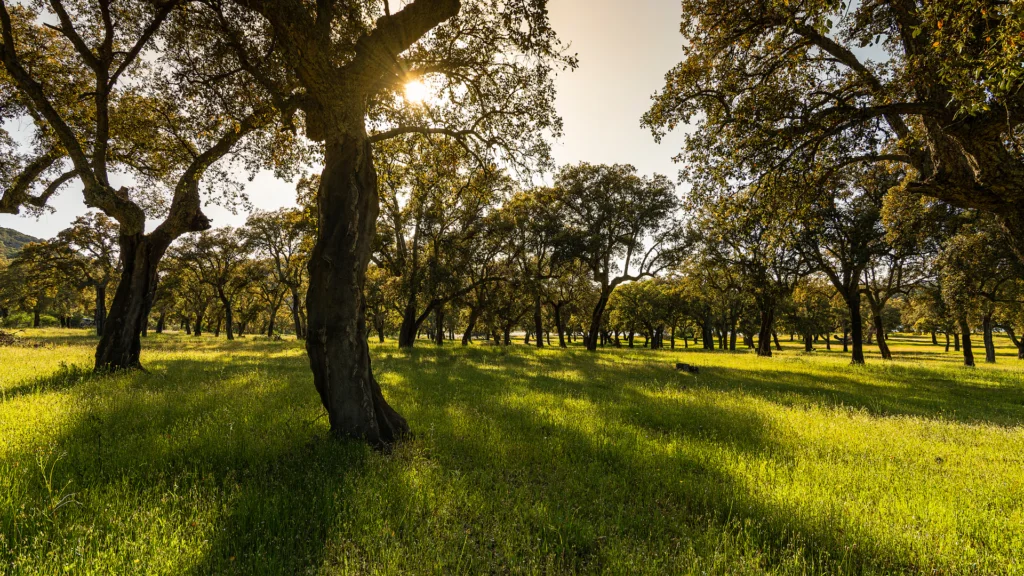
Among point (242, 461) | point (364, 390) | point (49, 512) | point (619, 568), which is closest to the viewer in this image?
point (619, 568)

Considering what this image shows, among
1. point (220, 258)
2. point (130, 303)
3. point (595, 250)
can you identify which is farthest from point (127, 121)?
point (220, 258)

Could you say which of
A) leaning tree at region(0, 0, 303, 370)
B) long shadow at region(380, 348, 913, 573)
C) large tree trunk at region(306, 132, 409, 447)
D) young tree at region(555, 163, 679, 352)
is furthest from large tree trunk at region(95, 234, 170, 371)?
young tree at region(555, 163, 679, 352)

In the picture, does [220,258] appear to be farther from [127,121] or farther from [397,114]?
[397,114]

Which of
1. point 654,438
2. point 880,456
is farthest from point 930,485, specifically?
point 654,438

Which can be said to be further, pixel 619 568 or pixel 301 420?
pixel 301 420

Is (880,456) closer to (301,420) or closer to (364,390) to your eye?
(364,390)

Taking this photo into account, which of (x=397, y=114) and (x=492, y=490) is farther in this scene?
(x=397, y=114)

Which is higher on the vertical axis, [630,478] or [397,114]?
[397,114]

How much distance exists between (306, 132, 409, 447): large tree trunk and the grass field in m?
0.51

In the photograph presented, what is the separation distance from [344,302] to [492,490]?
3553mm

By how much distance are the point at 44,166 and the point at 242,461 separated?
16349 mm

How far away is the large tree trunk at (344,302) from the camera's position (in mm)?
5484

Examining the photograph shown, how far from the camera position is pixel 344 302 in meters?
5.57

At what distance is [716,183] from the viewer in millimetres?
Result: 10281
